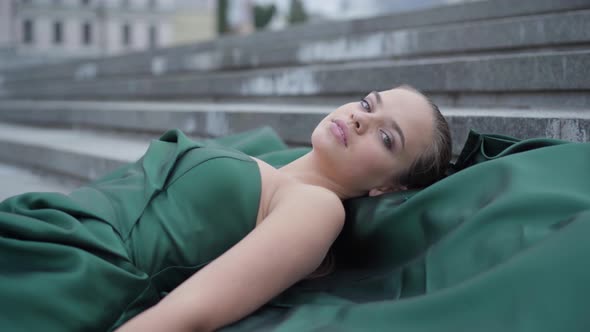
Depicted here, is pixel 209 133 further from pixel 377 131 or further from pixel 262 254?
pixel 262 254

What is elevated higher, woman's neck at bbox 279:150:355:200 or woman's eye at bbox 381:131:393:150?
woman's eye at bbox 381:131:393:150

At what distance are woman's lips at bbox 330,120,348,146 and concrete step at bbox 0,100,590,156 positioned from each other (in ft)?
2.96

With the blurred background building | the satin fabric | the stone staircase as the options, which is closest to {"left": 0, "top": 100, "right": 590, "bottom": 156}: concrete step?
the stone staircase

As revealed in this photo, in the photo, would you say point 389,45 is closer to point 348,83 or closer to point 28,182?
point 348,83

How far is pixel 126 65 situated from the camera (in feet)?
27.2

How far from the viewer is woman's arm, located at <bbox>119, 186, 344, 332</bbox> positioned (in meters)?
1.43

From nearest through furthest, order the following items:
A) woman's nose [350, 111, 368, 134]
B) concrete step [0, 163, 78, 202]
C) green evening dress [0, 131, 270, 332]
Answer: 1. green evening dress [0, 131, 270, 332]
2. woman's nose [350, 111, 368, 134]
3. concrete step [0, 163, 78, 202]

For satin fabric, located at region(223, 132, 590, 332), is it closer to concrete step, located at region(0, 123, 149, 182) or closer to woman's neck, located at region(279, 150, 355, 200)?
woman's neck, located at region(279, 150, 355, 200)

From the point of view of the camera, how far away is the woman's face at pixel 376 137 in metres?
1.89

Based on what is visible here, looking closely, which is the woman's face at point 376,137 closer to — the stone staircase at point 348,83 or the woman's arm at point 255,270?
the woman's arm at point 255,270

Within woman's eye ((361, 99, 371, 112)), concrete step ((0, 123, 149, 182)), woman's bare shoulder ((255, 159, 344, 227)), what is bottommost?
concrete step ((0, 123, 149, 182))

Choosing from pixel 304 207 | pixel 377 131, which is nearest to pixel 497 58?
pixel 377 131

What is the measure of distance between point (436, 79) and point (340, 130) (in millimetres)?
1794

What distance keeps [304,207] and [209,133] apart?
2.78 m
